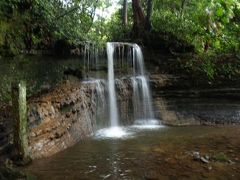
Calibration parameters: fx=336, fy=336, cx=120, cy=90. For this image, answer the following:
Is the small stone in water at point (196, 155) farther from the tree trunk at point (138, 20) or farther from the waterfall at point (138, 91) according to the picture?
the tree trunk at point (138, 20)

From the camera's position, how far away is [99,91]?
12.0 meters

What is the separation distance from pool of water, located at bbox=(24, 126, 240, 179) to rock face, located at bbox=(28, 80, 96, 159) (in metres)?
0.33

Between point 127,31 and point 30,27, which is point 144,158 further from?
point 127,31

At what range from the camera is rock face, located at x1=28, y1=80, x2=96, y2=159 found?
7.94 meters

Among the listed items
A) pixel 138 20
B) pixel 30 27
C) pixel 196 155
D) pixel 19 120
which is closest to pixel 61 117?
pixel 19 120

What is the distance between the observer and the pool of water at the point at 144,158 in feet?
21.3

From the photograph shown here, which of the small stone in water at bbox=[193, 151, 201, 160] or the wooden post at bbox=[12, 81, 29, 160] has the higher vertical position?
the wooden post at bbox=[12, 81, 29, 160]

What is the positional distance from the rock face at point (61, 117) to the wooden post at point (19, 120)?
0.53 m

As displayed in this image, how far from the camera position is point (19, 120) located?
271 inches

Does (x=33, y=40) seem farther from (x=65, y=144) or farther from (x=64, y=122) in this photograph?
(x=65, y=144)

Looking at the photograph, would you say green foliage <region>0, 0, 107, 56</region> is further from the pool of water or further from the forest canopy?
the pool of water

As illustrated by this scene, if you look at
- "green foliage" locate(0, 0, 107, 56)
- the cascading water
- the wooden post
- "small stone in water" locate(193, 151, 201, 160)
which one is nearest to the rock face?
the wooden post

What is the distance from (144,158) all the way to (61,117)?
8.96 ft

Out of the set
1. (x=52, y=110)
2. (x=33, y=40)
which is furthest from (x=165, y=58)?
(x=52, y=110)
